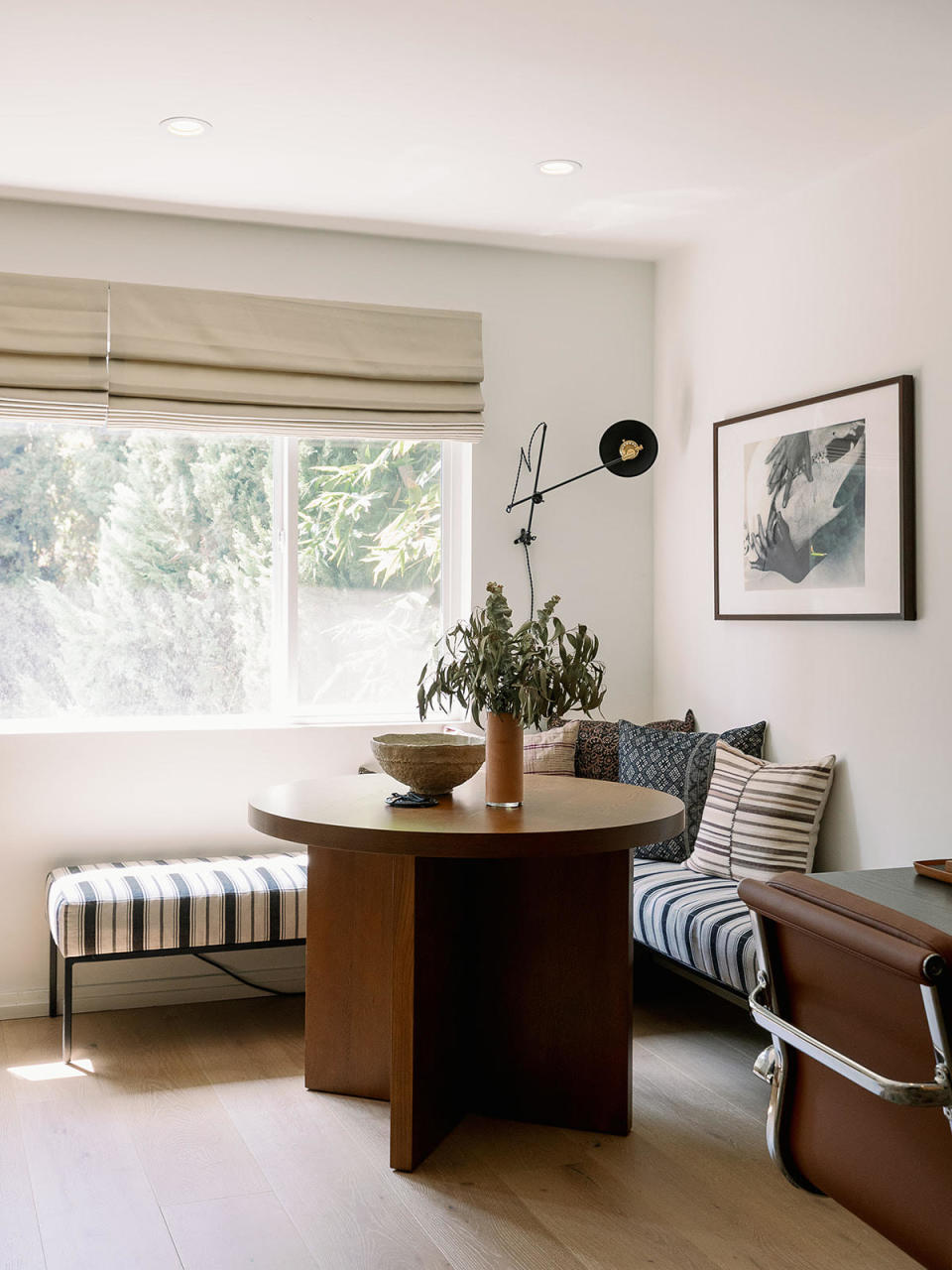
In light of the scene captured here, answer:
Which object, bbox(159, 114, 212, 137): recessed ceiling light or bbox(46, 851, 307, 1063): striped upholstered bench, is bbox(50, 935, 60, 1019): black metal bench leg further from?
bbox(159, 114, 212, 137): recessed ceiling light

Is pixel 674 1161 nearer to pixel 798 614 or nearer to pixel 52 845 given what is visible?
pixel 798 614

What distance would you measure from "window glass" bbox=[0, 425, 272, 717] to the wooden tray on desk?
271 centimetres

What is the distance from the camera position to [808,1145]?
159cm

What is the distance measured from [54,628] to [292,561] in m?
0.83

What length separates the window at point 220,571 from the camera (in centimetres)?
397

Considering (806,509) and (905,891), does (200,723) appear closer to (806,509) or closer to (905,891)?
(806,509)

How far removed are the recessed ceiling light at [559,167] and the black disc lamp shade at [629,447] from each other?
0.94 metres

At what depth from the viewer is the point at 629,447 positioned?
420 cm

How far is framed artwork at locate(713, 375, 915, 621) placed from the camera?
3275 mm

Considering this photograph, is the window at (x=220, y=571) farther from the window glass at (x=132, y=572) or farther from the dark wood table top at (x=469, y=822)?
the dark wood table top at (x=469, y=822)

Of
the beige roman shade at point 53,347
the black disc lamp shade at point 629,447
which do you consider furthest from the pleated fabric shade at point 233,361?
the black disc lamp shade at point 629,447

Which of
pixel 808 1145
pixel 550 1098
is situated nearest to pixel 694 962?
pixel 550 1098

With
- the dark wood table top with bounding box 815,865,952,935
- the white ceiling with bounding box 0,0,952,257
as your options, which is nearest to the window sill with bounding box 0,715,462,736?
the white ceiling with bounding box 0,0,952,257

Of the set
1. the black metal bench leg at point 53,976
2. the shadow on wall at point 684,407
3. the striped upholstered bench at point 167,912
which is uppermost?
the shadow on wall at point 684,407
